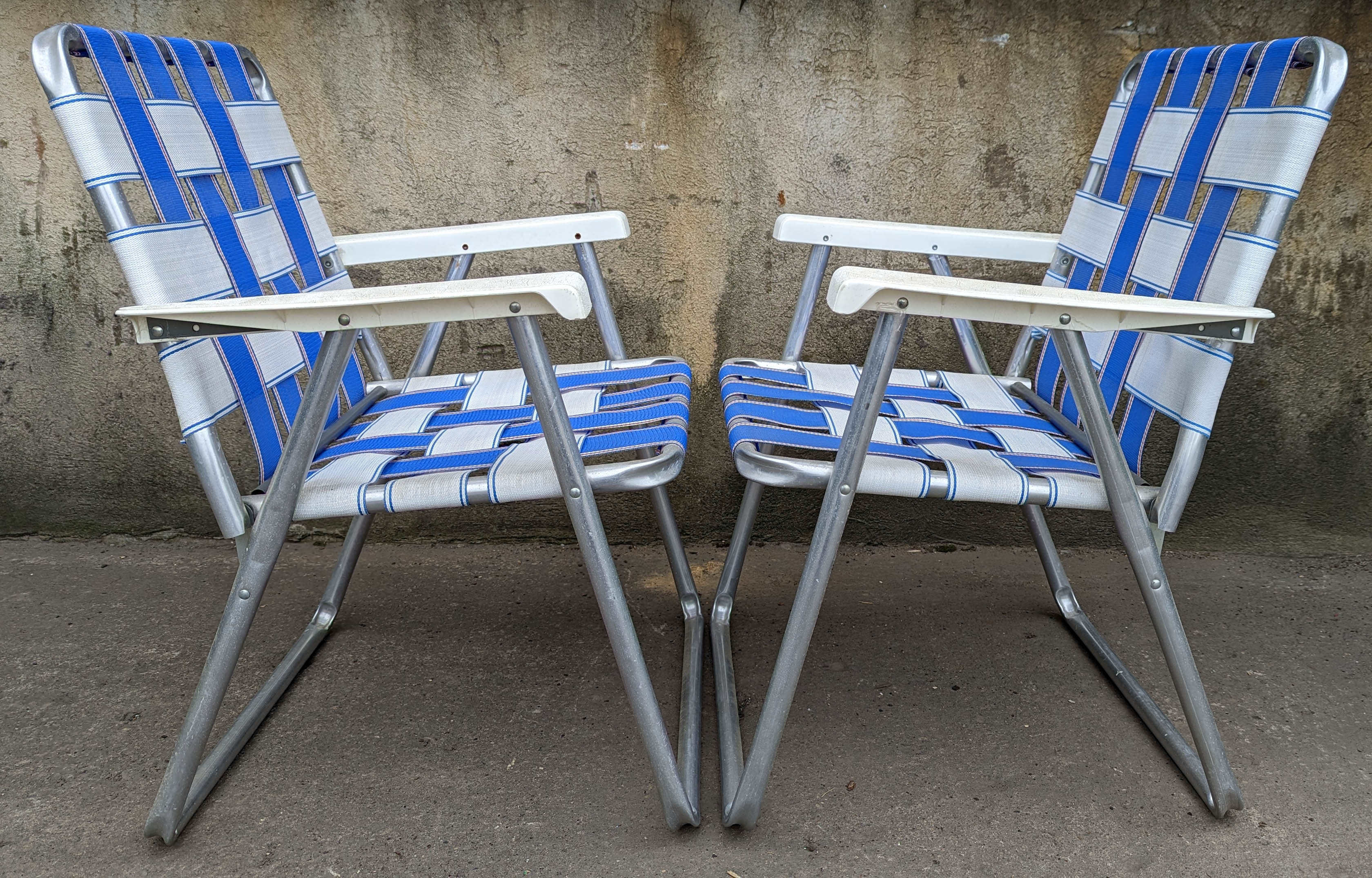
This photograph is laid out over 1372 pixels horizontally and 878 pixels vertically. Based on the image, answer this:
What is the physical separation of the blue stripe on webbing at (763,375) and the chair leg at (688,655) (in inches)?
9.4

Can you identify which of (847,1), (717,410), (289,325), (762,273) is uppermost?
(847,1)

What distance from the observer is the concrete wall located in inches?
82.4

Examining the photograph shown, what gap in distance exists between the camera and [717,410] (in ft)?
7.68

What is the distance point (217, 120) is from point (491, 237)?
18.7 inches

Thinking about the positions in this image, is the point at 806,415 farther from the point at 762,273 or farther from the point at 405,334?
the point at 405,334

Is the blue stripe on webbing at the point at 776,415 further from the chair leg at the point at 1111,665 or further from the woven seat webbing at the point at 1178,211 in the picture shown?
the chair leg at the point at 1111,665

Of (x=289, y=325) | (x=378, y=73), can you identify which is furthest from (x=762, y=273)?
(x=289, y=325)

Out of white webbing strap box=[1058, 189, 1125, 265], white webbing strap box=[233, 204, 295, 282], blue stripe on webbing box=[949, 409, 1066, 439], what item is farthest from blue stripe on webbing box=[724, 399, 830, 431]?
white webbing strap box=[233, 204, 295, 282]

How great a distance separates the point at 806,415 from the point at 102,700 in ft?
4.56

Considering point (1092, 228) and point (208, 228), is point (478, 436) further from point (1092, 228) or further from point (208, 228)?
point (1092, 228)

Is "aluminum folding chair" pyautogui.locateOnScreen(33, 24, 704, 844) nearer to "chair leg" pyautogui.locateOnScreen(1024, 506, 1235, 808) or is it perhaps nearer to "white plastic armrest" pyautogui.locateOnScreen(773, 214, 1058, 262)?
"white plastic armrest" pyautogui.locateOnScreen(773, 214, 1058, 262)

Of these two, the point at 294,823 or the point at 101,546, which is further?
the point at 101,546

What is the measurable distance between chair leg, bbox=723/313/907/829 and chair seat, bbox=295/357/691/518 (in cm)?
26

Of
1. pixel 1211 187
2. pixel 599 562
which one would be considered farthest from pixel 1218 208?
pixel 599 562
